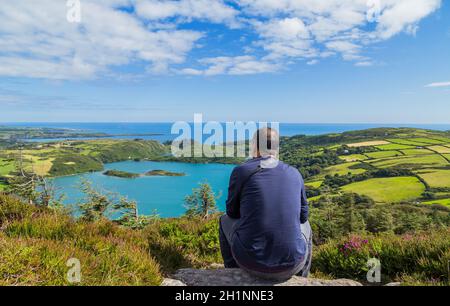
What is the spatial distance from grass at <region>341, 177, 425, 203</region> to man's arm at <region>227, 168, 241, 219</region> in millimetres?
54825

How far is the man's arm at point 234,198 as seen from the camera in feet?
10.9

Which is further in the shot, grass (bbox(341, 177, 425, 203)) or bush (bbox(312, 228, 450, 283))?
grass (bbox(341, 177, 425, 203))

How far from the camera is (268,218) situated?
3.06 m

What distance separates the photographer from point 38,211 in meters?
5.34

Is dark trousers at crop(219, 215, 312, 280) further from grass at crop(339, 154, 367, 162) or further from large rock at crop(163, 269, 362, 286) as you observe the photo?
grass at crop(339, 154, 367, 162)

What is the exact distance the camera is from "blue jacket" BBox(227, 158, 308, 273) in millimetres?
3066

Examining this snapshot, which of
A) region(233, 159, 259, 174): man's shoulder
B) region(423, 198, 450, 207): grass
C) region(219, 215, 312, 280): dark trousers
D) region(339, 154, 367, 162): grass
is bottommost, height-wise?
region(423, 198, 450, 207): grass

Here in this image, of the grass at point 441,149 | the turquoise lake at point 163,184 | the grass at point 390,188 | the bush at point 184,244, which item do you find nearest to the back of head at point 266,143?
the bush at point 184,244

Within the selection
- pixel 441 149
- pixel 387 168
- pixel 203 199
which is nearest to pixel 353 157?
pixel 387 168

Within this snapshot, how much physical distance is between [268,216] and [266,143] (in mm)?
928

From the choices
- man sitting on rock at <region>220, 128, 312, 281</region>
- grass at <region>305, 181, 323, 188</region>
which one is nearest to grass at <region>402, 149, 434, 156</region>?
grass at <region>305, 181, 323, 188</region>

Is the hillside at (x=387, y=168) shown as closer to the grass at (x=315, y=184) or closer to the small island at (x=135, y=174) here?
the grass at (x=315, y=184)
